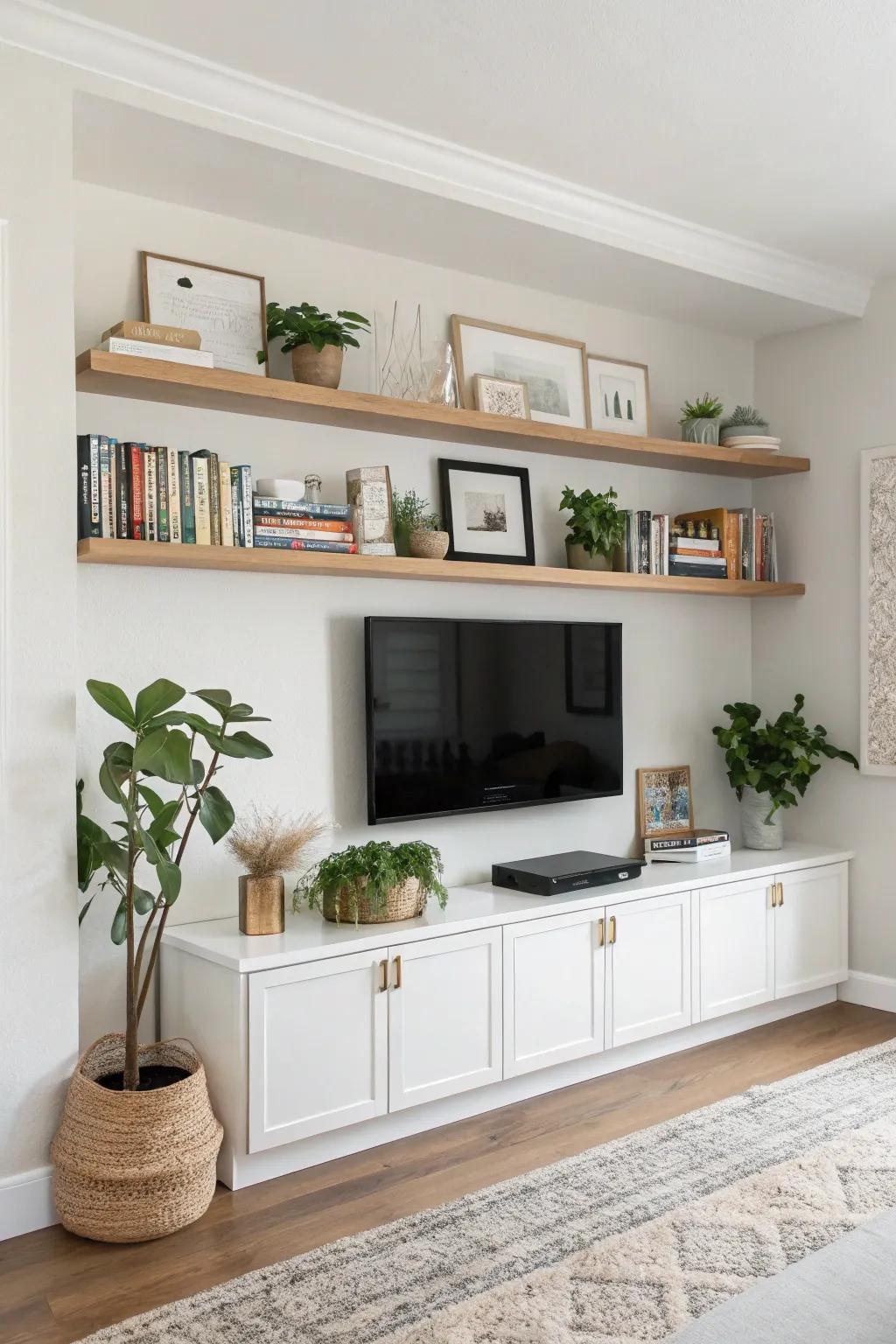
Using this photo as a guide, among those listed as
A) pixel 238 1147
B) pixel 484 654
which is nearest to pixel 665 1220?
pixel 238 1147

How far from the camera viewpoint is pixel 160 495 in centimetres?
295

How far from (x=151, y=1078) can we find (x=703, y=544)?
2664 millimetres

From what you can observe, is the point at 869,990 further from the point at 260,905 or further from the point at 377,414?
the point at 377,414

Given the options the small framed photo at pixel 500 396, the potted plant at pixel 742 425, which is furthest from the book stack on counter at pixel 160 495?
the potted plant at pixel 742 425

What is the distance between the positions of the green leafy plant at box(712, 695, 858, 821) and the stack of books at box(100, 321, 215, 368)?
2.51 m

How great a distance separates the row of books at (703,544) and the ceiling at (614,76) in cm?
111

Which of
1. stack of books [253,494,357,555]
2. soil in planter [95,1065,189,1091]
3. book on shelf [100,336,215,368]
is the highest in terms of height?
book on shelf [100,336,215,368]

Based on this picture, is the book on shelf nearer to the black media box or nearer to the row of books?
the row of books

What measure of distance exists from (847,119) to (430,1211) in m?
2.97

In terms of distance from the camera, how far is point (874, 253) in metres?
4.05

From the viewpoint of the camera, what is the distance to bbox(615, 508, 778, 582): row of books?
4.07m

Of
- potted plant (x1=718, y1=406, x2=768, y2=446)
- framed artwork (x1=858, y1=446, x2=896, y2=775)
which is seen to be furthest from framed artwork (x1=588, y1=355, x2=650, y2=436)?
framed artwork (x1=858, y1=446, x2=896, y2=775)

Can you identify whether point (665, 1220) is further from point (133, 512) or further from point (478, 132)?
point (478, 132)

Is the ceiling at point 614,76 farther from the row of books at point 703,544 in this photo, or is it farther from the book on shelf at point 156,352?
the row of books at point 703,544
